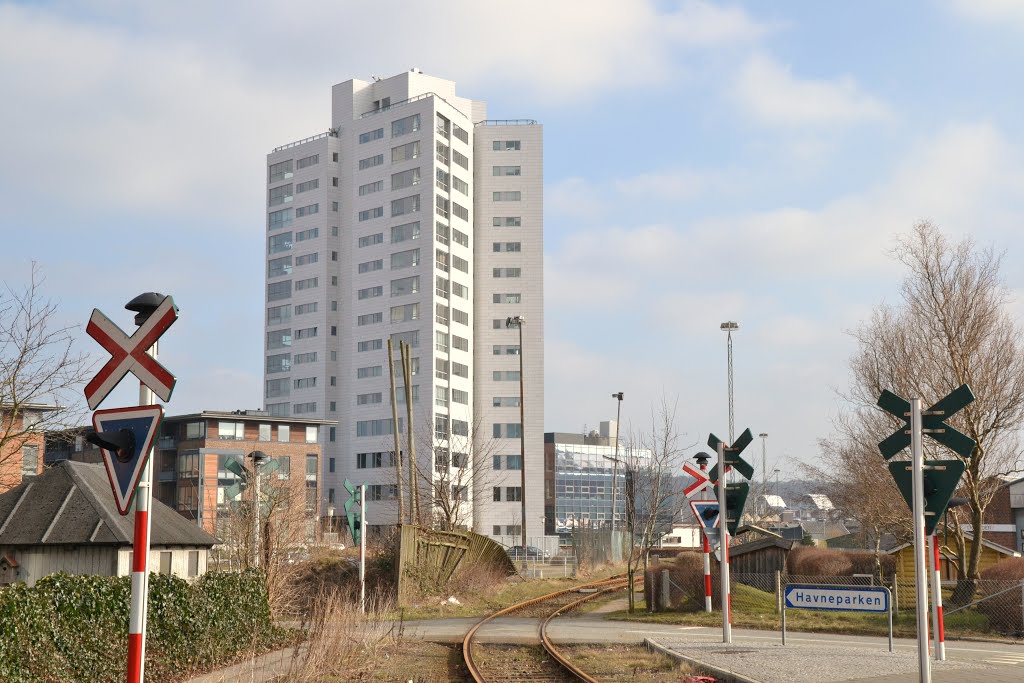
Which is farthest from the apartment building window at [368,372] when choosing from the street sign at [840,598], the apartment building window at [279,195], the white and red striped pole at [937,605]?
the white and red striped pole at [937,605]

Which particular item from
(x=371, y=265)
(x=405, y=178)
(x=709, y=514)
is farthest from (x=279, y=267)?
(x=709, y=514)

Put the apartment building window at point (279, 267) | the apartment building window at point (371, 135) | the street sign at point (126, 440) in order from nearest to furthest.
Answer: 1. the street sign at point (126, 440)
2. the apartment building window at point (371, 135)
3. the apartment building window at point (279, 267)

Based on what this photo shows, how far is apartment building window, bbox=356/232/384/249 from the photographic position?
334ft

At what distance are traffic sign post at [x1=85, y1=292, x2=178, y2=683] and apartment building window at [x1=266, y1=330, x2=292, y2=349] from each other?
4060 inches

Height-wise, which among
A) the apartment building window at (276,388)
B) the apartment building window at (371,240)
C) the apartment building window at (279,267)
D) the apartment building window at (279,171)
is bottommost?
the apartment building window at (276,388)

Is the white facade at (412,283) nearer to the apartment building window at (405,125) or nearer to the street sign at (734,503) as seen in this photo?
the apartment building window at (405,125)

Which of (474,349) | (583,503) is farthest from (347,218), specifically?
(583,503)

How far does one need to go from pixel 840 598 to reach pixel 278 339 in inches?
3859

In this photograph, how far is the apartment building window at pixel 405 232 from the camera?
323ft

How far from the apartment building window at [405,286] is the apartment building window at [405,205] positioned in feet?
22.1

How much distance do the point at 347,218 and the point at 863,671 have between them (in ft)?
312

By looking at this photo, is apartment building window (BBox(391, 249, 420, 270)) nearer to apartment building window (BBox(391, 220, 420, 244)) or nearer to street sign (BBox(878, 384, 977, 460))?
apartment building window (BBox(391, 220, 420, 244))

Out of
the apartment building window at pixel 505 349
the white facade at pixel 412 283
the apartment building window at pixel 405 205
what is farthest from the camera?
the apartment building window at pixel 505 349

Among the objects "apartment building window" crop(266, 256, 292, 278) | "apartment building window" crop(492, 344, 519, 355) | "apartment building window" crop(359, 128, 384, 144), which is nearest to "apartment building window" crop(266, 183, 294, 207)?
"apartment building window" crop(266, 256, 292, 278)
